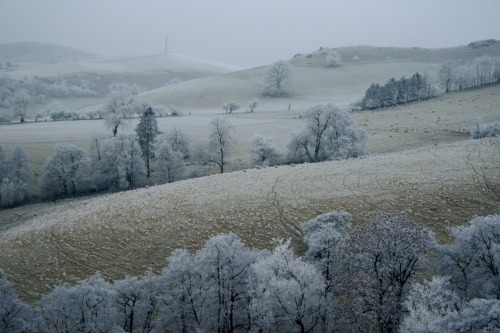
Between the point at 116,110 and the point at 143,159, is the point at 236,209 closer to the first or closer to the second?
the point at 143,159

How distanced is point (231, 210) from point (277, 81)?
376ft

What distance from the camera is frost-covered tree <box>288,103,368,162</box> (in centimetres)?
6419

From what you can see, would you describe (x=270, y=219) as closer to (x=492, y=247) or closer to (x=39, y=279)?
(x=492, y=247)

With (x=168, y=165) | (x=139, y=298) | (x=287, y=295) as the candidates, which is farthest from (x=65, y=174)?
(x=287, y=295)

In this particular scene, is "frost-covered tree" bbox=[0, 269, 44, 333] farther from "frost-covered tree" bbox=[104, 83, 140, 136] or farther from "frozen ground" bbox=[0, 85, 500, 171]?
"frost-covered tree" bbox=[104, 83, 140, 136]

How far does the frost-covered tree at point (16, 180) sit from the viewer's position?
59.2 meters

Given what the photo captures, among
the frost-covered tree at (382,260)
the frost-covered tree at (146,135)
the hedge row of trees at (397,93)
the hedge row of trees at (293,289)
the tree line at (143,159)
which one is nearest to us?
the frost-covered tree at (382,260)

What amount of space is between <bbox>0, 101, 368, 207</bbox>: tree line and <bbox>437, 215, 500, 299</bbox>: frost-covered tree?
36829mm

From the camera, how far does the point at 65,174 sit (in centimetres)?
6366

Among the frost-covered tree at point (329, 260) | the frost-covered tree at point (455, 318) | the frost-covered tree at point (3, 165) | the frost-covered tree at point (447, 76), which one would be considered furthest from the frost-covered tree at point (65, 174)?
the frost-covered tree at point (447, 76)

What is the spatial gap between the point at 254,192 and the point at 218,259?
17192mm

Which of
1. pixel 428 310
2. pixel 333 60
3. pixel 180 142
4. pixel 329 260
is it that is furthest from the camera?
pixel 333 60

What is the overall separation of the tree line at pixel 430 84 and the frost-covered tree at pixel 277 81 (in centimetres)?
4342

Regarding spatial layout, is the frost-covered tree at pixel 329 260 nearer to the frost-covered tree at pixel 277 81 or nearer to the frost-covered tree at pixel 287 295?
the frost-covered tree at pixel 287 295
